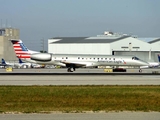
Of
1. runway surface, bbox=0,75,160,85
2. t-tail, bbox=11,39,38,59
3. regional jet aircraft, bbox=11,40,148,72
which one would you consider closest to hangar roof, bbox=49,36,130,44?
t-tail, bbox=11,39,38,59

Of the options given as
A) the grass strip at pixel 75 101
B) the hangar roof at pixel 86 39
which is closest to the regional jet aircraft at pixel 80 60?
the grass strip at pixel 75 101

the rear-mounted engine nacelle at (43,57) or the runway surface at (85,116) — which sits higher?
the rear-mounted engine nacelle at (43,57)

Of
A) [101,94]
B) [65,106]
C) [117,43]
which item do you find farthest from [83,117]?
[117,43]

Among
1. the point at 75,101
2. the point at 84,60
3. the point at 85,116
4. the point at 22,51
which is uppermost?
the point at 22,51

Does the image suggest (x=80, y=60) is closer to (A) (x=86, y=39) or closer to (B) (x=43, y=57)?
(B) (x=43, y=57)

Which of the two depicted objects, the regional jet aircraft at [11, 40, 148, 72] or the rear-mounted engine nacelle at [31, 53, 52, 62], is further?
the rear-mounted engine nacelle at [31, 53, 52, 62]

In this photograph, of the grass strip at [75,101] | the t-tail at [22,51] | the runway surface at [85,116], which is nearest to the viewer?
the runway surface at [85,116]

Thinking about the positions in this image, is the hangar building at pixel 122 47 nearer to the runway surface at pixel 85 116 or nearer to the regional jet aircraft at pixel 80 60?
the regional jet aircraft at pixel 80 60

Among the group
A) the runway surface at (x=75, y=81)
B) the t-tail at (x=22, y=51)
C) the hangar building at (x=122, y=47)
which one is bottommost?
the runway surface at (x=75, y=81)

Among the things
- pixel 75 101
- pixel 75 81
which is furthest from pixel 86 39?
pixel 75 101

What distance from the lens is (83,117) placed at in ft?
59.9

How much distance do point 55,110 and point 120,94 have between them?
32.8 feet

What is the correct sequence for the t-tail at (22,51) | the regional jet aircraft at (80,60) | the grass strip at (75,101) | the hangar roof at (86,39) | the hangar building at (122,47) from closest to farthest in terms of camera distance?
the grass strip at (75,101)
the regional jet aircraft at (80,60)
the t-tail at (22,51)
the hangar building at (122,47)
the hangar roof at (86,39)

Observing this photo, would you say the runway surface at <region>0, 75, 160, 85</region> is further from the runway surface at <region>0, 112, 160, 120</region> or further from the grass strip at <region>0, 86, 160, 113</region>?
the runway surface at <region>0, 112, 160, 120</region>
